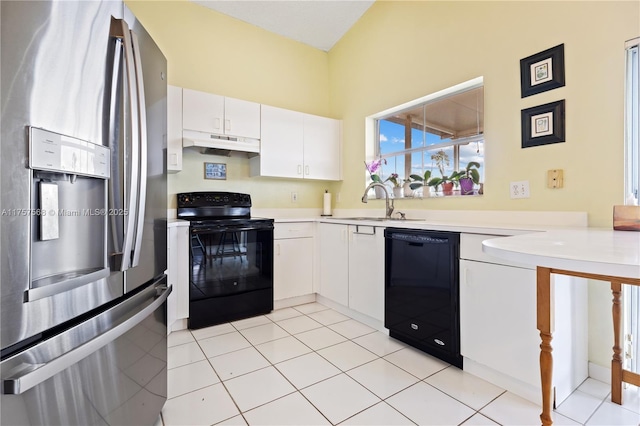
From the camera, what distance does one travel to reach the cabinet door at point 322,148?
3411 mm

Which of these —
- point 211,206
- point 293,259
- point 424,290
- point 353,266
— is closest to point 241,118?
point 211,206

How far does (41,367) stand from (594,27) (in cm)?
281

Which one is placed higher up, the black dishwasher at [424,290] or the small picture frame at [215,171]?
the small picture frame at [215,171]

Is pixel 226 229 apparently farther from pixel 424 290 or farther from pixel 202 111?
pixel 424 290

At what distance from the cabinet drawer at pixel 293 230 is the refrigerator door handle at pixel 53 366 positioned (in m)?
1.90

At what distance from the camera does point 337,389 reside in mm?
1632

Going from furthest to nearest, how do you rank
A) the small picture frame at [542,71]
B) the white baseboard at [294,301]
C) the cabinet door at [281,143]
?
the cabinet door at [281,143], the white baseboard at [294,301], the small picture frame at [542,71]

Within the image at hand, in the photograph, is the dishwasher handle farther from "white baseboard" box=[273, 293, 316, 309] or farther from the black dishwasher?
"white baseboard" box=[273, 293, 316, 309]

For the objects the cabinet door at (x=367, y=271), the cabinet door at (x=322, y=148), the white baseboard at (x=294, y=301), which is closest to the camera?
the cabinet door at (x=367, y=271)

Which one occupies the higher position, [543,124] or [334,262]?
[543,124]

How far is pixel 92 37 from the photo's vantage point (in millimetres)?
858

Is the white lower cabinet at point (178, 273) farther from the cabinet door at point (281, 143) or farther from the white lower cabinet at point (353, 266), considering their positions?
the white lower cabinet at point (353, 266)

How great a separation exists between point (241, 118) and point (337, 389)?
2509 mm

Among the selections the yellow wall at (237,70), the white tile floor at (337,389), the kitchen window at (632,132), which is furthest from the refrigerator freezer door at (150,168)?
the kitchen window at (632,132)
